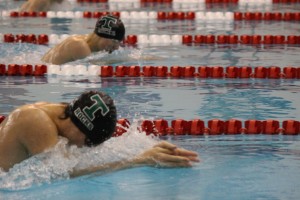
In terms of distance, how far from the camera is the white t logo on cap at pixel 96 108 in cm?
419

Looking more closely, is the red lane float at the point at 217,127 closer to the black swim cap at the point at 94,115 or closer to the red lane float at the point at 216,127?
the red lane float at the point at 216,127

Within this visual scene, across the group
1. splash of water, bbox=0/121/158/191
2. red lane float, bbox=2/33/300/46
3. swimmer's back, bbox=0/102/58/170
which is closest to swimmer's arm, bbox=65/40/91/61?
red lane float, bbox=2/33/300/46

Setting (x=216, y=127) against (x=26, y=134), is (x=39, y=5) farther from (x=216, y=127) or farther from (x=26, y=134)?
(x=26, y=134)

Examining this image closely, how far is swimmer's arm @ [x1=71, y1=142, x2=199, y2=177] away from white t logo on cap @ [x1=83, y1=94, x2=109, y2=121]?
0.39 m

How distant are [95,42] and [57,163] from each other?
357cm

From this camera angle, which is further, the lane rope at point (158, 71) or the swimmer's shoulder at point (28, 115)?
the lane rope at point (158, 71)

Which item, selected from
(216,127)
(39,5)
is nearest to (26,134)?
(216,127)

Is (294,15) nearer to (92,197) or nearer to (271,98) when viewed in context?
(271,98)

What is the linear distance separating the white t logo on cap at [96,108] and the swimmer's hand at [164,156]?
44 cm

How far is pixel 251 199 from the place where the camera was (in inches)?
166

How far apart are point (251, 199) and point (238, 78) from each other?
386 centimetres

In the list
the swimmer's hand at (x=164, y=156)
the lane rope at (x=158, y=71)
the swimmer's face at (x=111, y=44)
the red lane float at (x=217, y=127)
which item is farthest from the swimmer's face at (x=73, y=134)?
the lane rope at (x=158, y=71)

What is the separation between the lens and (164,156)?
451 centimetres

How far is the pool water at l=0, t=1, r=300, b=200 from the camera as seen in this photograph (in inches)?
172
